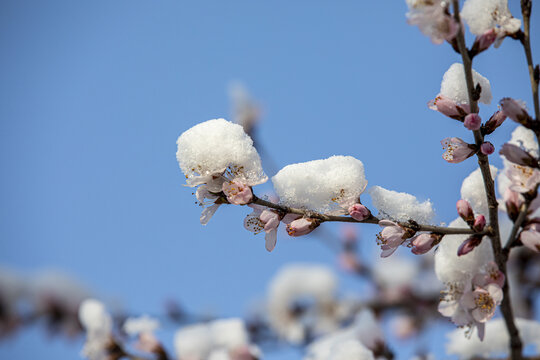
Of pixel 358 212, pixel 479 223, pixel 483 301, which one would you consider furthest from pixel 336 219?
pixel 483 301

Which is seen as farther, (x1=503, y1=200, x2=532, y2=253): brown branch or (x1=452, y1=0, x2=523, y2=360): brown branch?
(x1=503, y1=200, x2=532, y2=253): brown branch

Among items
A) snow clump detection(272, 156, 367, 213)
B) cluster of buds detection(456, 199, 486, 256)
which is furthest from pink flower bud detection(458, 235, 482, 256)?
snow clump detection(272, 156, 367, 213)

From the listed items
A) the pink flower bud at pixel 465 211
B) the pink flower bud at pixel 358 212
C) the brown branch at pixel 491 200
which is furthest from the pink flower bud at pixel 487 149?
the pink flower bud at pixel 358 212

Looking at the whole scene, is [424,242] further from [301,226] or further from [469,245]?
[301,226]

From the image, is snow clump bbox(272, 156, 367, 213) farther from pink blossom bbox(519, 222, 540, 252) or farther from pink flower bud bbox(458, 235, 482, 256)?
pink blossom bbox(519, 222, 540, 252)

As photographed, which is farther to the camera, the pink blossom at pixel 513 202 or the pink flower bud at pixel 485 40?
the pink blossom at pixel 513 202

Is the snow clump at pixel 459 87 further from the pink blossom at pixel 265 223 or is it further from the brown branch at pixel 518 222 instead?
the pink blossom at pixel 265 223
